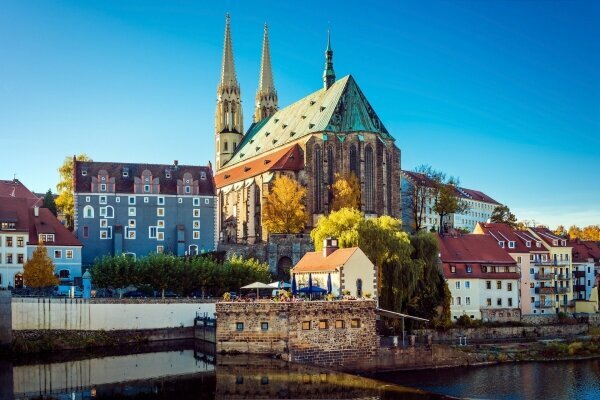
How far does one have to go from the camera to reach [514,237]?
87750mm

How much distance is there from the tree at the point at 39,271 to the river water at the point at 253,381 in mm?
15434

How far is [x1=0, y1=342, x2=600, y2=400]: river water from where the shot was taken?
147 feet

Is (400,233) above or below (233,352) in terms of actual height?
above

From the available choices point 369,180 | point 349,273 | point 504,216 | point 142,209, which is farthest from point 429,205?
point 349,273

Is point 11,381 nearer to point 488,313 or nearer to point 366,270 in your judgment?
point 366,270

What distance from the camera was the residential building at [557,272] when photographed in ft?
279

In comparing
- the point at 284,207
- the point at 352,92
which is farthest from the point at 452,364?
the point at 352,92

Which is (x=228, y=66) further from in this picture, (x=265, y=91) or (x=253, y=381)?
(x=253, y=381)

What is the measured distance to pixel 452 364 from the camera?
5584 centimetres

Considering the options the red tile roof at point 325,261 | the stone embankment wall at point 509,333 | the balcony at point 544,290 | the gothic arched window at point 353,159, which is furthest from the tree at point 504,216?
the red tile roof at point 325,261

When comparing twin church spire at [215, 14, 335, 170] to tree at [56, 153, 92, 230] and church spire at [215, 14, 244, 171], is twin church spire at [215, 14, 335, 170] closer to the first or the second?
church spire at [215, 14, 244, 171]

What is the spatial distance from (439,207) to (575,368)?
5557 cm

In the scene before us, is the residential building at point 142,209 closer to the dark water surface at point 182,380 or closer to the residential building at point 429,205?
the residential building at point 429,205

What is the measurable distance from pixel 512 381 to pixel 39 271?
1702 inches
